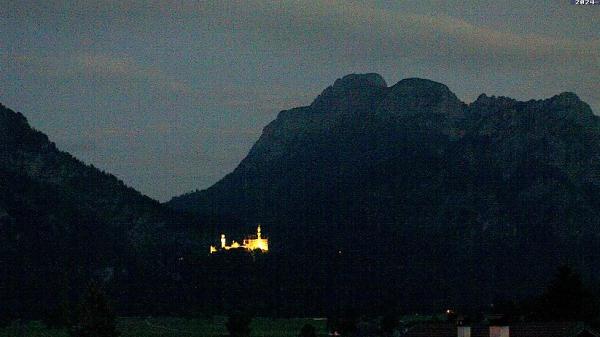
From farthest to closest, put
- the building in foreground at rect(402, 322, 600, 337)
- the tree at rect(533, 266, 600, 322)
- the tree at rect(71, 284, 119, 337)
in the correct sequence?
the tree at rect(71, 284, 119, 337)
the tree at rect(533, 266, 600, 322)
the building in foreground at rect(402, 322, 600, 337)

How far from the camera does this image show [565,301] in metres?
154

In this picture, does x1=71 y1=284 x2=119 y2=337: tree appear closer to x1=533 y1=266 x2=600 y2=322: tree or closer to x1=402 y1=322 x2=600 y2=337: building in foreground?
x1=533 y1=266 x2=600 y2=322: tree

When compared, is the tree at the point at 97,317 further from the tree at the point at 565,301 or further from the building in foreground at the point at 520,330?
the building in foreground at the point at 520,330

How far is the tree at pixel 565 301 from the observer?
15062 cm

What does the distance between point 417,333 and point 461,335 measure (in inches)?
202

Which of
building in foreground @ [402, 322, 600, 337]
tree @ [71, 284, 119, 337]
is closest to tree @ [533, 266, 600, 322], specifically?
tree @ [71, 284, 119, 337]

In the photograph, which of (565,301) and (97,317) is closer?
(565,301)

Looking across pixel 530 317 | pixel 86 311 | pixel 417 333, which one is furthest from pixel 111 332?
pixel 417 333

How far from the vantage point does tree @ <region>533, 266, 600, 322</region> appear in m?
151

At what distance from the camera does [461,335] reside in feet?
272

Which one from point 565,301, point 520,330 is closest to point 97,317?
point 565,301

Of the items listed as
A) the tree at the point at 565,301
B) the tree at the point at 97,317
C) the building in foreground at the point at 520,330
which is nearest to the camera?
the building in foreground at the point at 520,330

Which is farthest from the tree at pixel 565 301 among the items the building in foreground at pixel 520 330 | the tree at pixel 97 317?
the building in foreground at pixel 520 330

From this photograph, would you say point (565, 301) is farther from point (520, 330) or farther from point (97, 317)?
point (520, 330)
